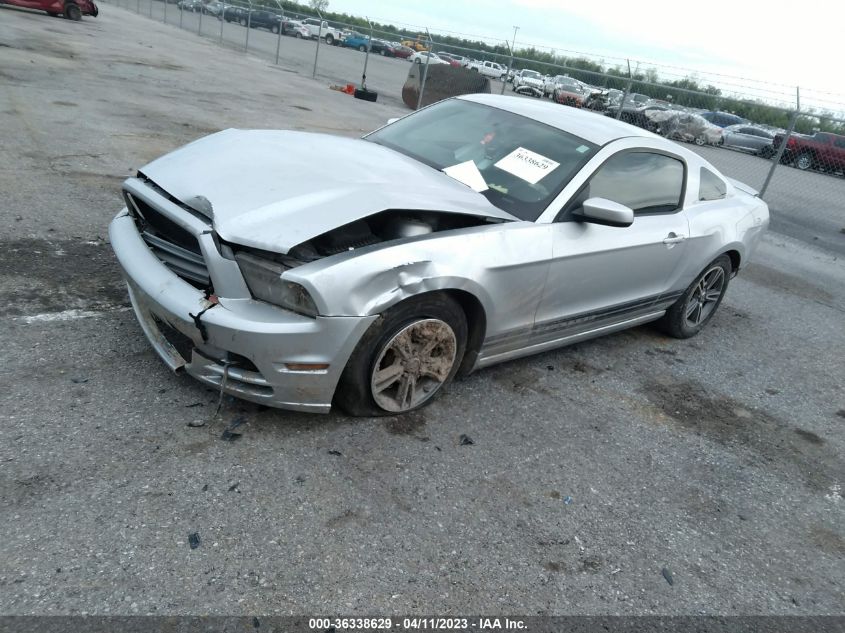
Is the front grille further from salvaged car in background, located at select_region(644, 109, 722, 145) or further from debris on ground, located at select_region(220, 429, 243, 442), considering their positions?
salvaged car in background, located at select_region(644, 109, 722, 145)

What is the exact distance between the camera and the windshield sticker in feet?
12.8

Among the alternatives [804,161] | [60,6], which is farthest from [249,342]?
[60,6]

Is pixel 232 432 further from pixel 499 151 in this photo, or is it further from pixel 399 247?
pixel 499 151

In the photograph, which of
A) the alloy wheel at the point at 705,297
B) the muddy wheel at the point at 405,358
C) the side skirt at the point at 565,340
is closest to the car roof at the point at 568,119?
the side skirt at the point at 565,340

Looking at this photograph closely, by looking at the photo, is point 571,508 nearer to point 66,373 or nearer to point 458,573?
point 458,573

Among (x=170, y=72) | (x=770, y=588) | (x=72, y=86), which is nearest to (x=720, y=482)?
(x=770, y=588)

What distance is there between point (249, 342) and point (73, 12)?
87.7 ft

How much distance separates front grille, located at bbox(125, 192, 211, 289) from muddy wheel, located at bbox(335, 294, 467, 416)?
0.80 metres

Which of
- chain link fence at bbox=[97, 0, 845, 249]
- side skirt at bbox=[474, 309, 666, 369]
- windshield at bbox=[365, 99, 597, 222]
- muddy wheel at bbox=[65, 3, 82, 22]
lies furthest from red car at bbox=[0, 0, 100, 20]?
side skirt at bbox=[474, 309, 666, 369]

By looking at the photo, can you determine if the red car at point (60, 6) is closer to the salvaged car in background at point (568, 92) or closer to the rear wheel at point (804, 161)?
the salvaged car in background at point (568, 92)

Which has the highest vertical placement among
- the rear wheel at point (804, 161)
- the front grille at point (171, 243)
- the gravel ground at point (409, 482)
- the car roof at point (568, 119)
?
the car roof at point (568, 119)

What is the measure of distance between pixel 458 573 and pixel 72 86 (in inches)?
439

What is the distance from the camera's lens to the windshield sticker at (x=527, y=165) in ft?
12.8

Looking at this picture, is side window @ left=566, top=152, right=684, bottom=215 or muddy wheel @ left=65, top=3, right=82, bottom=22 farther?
muddy wheel @ left=65, top=3, right=82, bottom=22
